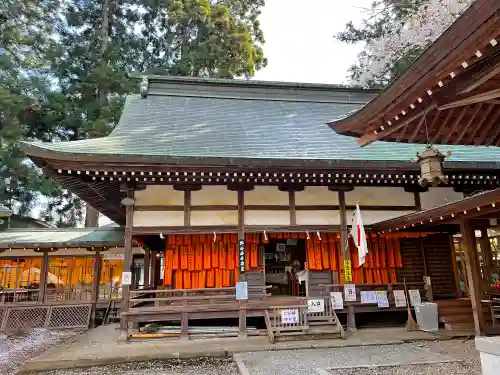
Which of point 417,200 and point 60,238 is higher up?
point 417,200

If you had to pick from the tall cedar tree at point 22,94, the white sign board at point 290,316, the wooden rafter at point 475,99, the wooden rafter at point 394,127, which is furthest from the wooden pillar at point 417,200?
the tall cedar tree at point 22,94

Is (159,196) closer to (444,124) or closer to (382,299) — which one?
(382,299)

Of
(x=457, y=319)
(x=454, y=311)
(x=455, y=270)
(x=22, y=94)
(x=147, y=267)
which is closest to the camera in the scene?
(x=457, y=319)

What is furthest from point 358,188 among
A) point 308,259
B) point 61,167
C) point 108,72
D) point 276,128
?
point 108,72

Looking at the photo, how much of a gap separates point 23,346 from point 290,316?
6279 millimetres

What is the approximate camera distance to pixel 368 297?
856cm

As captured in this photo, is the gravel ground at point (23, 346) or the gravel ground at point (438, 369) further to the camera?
the gravel ground at point (23, 346)

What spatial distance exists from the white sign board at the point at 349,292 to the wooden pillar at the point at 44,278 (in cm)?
1002

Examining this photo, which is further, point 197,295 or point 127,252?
point 197,295

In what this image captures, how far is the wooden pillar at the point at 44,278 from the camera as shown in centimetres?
1259

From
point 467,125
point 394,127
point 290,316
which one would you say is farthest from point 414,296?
point 394,127

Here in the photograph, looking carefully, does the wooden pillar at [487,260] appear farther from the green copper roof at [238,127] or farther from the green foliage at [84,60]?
the green foliage at [84,60]

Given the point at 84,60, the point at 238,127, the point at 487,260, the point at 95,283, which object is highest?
the point at 84,60

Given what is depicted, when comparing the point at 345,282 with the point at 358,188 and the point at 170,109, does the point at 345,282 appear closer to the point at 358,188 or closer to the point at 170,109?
the point at 358,188
